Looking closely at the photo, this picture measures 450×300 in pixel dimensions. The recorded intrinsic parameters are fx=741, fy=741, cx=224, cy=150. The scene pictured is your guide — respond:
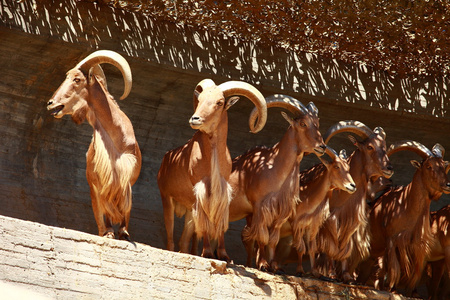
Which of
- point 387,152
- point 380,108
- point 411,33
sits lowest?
point 387,152

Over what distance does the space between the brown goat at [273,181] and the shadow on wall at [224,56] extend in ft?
5.41

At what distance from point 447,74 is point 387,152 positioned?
8.25ft

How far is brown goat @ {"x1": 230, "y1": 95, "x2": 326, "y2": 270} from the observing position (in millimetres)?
8570

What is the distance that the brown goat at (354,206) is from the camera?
926cm

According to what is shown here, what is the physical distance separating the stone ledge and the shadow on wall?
3.11 m

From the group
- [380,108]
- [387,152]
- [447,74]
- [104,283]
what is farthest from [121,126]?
[447,74]

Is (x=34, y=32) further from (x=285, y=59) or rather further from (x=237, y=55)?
(x=285, y=59)

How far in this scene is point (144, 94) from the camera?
10180 millimetres

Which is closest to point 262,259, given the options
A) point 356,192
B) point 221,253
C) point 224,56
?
point 221,253

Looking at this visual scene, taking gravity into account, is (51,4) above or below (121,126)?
above

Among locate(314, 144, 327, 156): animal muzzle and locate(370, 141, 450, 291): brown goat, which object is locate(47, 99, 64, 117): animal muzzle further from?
locate(370, 141, 450, 291): brown goat

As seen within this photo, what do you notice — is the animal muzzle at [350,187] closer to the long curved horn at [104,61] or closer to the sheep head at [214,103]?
the sheep head at [214,103]

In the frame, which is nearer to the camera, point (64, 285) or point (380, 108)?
point (64, 285)

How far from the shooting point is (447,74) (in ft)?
38.5
